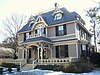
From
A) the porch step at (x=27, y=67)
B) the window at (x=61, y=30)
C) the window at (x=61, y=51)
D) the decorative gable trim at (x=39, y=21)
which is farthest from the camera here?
the decorative gable trim at (x=39, y=21)

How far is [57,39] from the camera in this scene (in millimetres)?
27156

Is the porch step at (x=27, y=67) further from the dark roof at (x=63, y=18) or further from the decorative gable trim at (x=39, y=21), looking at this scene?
the dark roof at (x=63, y=18)

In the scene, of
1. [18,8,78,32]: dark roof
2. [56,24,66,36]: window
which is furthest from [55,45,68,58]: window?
[18,8,78,32]: dark roof

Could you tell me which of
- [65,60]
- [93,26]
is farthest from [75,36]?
[93,26]

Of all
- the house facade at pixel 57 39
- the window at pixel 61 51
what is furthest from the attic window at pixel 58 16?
the window at pixel 61 51

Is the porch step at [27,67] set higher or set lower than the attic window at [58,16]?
lower

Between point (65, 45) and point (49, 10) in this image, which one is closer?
point (65, 45)

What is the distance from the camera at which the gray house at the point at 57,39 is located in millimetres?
25156

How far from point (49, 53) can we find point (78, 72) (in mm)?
9939

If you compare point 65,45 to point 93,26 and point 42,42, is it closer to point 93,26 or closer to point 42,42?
point 42,42

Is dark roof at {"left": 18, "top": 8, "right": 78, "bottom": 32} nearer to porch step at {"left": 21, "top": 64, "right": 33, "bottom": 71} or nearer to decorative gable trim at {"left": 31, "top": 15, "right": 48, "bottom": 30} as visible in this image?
decorative gable trim at {"left": 31, "top": 15, "right": 48, "bottom": 30}

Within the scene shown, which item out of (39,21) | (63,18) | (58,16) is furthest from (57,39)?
(39,21)

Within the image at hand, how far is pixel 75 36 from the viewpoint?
25.3m

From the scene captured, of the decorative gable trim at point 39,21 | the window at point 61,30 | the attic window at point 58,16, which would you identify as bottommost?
the window at point 61,30
